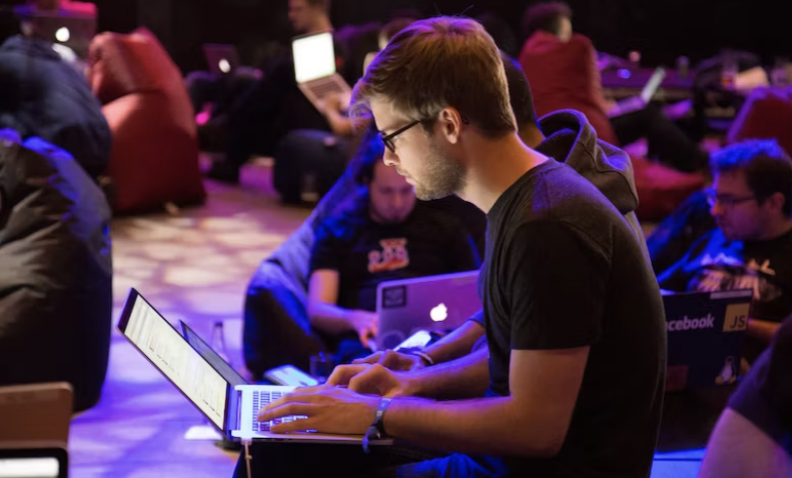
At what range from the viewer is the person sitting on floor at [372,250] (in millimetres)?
3156

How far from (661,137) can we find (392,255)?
4.23 m

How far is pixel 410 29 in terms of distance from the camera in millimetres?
1465

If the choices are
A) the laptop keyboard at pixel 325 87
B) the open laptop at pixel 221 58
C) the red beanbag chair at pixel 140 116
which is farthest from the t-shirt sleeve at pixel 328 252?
the open laptop at pixel 221 58

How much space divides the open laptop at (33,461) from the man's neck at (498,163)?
783 mm

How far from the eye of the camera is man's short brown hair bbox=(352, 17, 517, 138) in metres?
1.41

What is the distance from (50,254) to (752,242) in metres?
2.37

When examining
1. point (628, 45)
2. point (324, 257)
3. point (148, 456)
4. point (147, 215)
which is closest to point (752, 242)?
point (324, 257)

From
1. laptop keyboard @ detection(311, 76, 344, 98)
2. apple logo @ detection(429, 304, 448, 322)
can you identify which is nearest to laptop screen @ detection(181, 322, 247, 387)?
apple logo @ detection(429, 304, 448, 322)

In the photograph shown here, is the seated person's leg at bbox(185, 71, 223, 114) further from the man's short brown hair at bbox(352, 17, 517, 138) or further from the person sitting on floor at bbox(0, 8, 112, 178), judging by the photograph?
the man's short brown hair at bbox(352, 17, 517, 138)

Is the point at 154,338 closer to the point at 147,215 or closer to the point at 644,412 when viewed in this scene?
the point at 644,412

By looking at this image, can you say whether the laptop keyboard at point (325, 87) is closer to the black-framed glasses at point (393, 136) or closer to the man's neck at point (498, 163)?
the black-framed glasses at point (393, 136)

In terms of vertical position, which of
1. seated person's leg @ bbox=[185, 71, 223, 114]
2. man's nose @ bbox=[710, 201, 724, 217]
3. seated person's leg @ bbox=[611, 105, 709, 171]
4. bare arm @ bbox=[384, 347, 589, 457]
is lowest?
seated person's leg @ bbox=[185, 71, 223, 114]

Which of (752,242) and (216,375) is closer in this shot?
(216,375)

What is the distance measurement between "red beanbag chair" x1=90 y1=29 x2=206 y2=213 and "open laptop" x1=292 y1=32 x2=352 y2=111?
1.03 m
